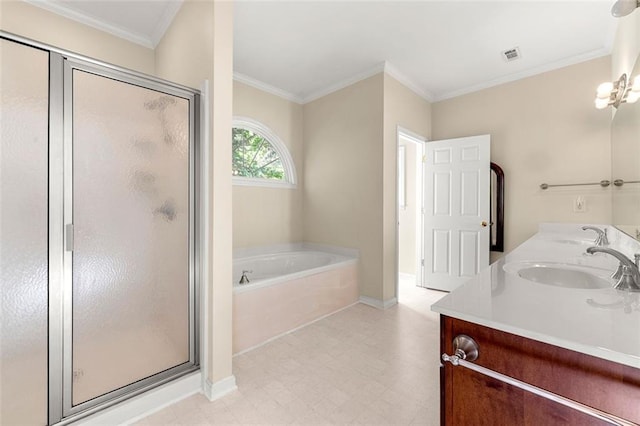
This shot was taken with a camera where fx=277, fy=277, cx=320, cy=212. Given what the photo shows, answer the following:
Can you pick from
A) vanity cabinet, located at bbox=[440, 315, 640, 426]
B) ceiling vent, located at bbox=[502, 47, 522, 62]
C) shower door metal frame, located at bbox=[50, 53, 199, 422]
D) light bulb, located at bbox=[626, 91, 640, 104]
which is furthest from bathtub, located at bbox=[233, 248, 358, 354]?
ceiling vent, located at bbox=[502, 47, 522, 62]

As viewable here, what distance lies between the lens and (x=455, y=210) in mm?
3461

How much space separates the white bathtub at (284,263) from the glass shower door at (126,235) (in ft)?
4.09

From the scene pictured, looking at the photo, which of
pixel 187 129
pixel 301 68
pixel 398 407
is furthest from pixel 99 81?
pixel 398 407

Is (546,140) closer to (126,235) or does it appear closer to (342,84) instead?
(342,84)

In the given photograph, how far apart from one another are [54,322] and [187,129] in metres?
1.18

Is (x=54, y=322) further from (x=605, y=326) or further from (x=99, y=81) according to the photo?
(x=605, y=326)

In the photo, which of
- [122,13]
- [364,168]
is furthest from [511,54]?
[122,13]

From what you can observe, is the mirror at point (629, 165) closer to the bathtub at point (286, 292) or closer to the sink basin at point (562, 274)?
the sink basin at point (562, 274)

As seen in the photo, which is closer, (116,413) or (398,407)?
(116,413)

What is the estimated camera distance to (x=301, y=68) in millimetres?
3092

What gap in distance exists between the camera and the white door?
3254mm

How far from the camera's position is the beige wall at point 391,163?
3035 millimetres

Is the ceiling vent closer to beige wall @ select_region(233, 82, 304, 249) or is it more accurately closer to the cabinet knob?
beige wall @ select_region(233, 82, 304, 249)

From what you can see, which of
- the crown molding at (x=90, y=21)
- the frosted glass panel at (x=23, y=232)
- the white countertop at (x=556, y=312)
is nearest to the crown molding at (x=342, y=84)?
the crown molding at (x=90, y=21)
